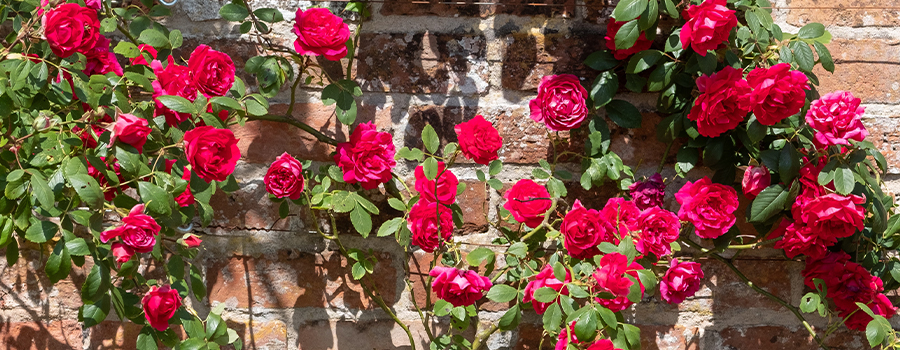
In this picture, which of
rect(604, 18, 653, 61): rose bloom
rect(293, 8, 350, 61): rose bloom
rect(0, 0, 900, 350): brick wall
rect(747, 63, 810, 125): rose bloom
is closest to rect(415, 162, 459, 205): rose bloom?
rect(0, 0, 900, 350): brick wall

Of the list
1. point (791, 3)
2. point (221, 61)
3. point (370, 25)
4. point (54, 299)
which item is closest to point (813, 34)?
point (791, 3)

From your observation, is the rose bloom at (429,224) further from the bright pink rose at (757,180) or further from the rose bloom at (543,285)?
the bright pink rose at (757,180)

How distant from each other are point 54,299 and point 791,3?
1430 mm

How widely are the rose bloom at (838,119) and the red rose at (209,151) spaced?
86cm

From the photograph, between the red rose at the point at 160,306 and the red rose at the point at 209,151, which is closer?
the red rose at the point at 209,151

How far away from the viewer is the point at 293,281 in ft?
3.69

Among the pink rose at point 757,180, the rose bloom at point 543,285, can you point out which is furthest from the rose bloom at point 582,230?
the pink rose at point 757,180

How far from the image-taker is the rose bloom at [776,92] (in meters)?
0.88

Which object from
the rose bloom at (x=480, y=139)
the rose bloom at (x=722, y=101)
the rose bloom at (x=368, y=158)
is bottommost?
the rose bloom at (x=368, y=158)

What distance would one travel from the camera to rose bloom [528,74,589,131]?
98 cm

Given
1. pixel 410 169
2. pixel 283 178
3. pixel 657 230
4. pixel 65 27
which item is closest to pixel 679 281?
pixel 657 230

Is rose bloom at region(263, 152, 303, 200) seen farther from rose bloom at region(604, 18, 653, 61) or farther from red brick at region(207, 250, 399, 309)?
rose bloom at region(604, 18, 653, 61)

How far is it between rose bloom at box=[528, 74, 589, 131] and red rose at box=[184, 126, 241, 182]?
474 mm

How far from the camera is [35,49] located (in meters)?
0.87
